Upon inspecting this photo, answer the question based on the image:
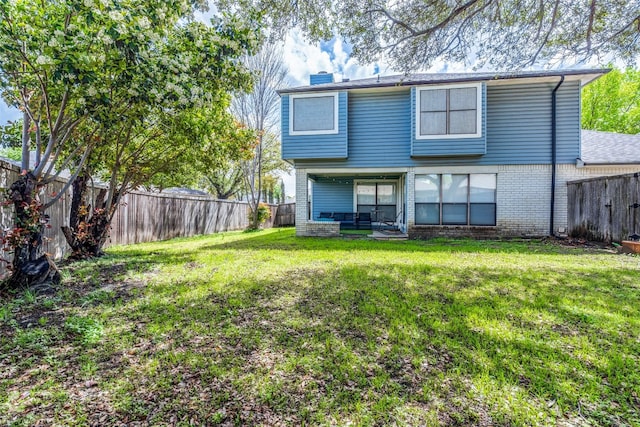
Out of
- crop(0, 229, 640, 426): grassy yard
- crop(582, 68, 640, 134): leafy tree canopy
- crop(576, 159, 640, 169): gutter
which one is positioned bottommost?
crop(0, 229, 640, 426): grassy yard

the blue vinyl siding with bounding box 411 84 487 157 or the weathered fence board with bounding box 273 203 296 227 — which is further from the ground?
the blue vinyl siding with bounding box 411 84 487 157

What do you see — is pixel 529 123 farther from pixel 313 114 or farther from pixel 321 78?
pixel 321 78

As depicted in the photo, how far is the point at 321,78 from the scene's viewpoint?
1252cm

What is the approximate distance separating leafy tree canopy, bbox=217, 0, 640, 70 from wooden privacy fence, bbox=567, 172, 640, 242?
3.00 m

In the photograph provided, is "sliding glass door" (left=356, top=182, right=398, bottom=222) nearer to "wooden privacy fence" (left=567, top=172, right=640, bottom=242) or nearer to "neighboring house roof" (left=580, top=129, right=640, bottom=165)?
"wooden privacy fence" (left=567, top=172, right=640, bottom=242)

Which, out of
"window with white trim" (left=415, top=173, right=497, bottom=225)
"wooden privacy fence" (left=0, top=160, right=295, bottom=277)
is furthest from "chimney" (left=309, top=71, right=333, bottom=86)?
"wooden privacy fence" (left=0, top=160, right=295, bottom=277)

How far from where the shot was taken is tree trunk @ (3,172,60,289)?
3803 millimetres

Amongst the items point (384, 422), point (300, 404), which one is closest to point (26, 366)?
point (300, 404)

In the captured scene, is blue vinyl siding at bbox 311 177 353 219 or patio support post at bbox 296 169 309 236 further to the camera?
blue vinyl siding at bbox 311 177 353 219

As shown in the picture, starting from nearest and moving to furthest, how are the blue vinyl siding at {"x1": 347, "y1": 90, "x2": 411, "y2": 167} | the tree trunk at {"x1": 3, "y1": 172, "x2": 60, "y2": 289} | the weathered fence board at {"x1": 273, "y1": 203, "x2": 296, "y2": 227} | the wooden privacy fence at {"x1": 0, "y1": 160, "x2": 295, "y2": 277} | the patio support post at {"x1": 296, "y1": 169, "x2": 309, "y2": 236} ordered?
the tree trunk at {"x1": 3, "y1": 172, "x2": 60, "y2": 289}
the wooden privacy fence at {"x1": 0, "y1": 160, "x2": 295, "y2": 277}
the blue vinyl siding at {"x1": 347, "y1": 90, "x2": 411, "y2": 167}
the patio support post at {"x1": 296, "y1": 169, "x2": 309, "y2": 236}
the weathered fence board at {"x1": 273, "y1": 203, "x2": 296, "y2": 227}

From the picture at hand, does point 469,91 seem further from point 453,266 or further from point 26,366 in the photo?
point 26,366

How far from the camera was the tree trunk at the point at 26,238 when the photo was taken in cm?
380

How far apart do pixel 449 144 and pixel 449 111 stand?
1053 millimetres

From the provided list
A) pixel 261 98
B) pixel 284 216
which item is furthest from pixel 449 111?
pixel 284 216
